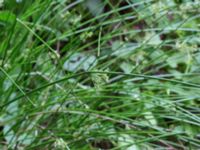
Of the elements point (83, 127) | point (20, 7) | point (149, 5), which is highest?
point (20, 7)

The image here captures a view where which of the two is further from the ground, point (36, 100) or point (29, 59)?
point (29, 59)

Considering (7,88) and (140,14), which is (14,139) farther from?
(140,14)

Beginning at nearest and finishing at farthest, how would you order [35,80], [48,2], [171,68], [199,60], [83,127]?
1. [48,2]
2. [83,127]
3. [35,80]
4. [199,60]
5. [171,68]

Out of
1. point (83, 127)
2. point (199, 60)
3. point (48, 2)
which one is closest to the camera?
point (48, 2)

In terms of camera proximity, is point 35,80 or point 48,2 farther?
point 35,80

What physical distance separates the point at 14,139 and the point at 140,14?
0.40 metres

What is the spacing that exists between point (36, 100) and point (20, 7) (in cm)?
22

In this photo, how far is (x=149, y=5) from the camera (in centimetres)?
100

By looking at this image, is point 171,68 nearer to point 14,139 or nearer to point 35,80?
point 35,80

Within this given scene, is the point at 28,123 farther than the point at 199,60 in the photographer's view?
No

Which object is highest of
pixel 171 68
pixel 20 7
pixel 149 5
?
pixel 20 7

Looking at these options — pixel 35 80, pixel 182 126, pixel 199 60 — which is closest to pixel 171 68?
pixel 199 60

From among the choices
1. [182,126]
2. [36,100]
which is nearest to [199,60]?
[182,126]

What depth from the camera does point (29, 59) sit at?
952mm
